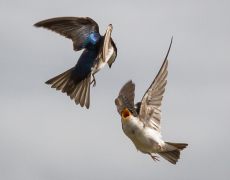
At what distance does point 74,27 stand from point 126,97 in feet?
3.84

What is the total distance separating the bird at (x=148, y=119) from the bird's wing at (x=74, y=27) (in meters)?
0.84

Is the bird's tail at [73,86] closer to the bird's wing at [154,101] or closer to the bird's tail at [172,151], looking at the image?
the bird's wing at [154,101]

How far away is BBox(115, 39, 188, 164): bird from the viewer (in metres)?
8.75

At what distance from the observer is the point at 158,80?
9562 millimetres

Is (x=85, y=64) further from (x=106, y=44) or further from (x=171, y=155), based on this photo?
(x=171, y=155)

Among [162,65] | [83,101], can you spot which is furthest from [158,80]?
[83,101]

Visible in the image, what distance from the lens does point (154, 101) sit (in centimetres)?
948

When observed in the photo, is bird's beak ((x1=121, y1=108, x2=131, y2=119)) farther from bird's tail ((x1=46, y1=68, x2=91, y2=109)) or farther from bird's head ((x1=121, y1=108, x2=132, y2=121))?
bird's tail ((x1=46, y1=68, x2=91, y2=109))

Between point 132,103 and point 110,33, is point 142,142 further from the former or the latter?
point 110,33

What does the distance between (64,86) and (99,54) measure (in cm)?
50

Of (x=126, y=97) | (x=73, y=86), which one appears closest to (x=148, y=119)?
(x=126, y=97)

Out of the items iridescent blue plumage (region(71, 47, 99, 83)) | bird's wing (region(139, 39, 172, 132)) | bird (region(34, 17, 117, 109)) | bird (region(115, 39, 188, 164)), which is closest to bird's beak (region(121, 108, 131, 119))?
bird (region(115, 39, 188, 164))

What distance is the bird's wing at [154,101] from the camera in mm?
9203

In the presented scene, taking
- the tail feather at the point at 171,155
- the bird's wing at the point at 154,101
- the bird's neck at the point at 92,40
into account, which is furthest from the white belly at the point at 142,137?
the bird's neck at the point at 92,40
